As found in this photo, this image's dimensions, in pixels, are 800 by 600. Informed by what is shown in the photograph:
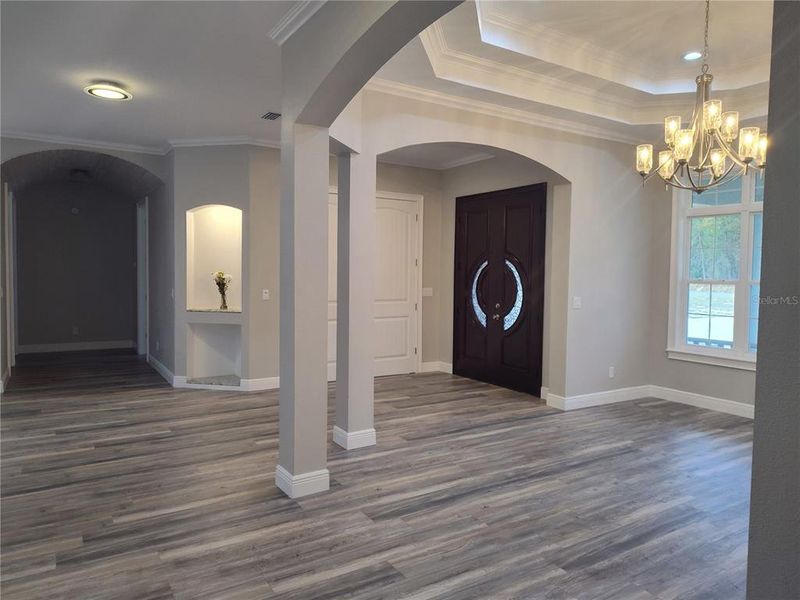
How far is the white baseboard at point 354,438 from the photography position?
4117mm

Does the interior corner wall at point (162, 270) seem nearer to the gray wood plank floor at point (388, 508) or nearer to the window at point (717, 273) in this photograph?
the gray wood plank floor at point (388, 508)

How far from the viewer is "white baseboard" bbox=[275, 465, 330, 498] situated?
127 inches

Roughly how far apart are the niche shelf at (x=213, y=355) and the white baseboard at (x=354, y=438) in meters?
2.43

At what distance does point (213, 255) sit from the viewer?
669 cm

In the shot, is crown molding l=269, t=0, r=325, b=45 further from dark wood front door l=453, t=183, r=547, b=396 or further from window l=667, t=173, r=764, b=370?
window l=667, t=173, r=764, b=370

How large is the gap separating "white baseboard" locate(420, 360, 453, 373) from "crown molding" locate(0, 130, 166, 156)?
432 centimetres

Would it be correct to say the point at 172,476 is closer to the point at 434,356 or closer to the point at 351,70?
the point at 351,70

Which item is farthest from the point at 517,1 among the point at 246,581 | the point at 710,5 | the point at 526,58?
the point at 246,581

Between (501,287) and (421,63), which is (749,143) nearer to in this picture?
(421,63)

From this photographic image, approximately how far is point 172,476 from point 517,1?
3.90 metres

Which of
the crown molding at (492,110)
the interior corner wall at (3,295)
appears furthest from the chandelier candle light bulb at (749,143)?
the interior corner wall at (3,295)

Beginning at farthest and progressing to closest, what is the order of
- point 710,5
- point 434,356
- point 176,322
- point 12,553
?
point 434,356, point 176,322, point 710,5, point 12,553

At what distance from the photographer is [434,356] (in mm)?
7469

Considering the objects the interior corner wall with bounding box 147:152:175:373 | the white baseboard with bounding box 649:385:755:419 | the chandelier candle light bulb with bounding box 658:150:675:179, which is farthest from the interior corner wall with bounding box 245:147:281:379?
the white baseboard with bounding box 649:385:755:419
